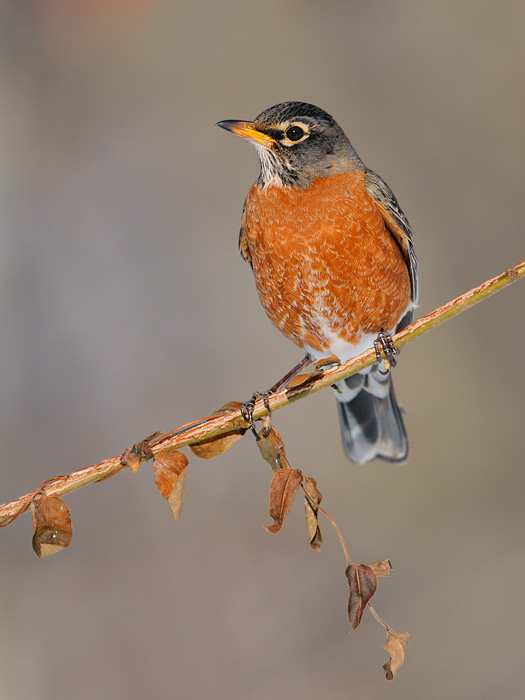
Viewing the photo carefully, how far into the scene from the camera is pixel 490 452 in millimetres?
4016

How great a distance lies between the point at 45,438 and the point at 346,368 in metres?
2.75

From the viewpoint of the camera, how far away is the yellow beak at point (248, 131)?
215 centimetres

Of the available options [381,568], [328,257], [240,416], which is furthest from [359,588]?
[328,257]

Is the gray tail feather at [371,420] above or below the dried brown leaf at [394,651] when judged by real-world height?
above

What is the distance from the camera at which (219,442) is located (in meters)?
1.38

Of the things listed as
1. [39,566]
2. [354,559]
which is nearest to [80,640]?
[39,566]

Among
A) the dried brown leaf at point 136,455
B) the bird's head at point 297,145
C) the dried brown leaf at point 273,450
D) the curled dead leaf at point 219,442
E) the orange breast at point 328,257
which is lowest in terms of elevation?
the dried brown leaf at point 273,450

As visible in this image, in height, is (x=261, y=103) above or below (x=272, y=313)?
above

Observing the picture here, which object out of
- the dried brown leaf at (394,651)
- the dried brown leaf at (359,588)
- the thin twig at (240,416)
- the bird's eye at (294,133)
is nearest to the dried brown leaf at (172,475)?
the thin twig at (240,416)

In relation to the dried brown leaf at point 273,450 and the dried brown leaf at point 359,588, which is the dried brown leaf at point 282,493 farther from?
the dried brown leaf at point 359,588

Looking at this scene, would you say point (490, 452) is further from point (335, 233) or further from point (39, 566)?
point (39, 566)

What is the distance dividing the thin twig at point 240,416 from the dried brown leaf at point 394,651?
492 mm

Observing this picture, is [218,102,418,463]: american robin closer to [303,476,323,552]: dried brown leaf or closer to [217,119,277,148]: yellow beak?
[217,119,277,148]: yellow beak

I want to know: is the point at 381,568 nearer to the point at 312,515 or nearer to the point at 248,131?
the point at 312,515
